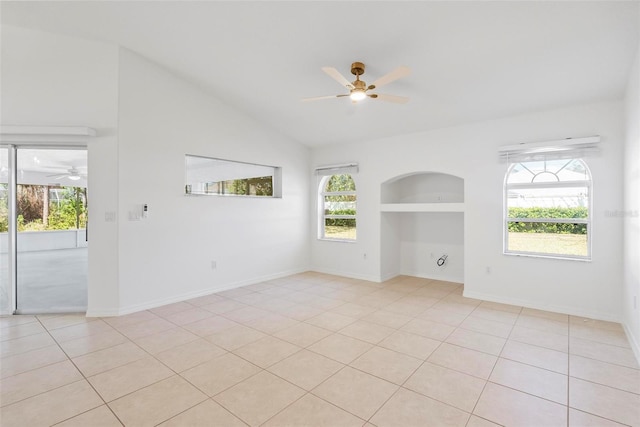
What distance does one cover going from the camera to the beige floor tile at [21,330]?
10.8 feet

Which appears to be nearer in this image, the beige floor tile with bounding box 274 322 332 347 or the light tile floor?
the light tile floor

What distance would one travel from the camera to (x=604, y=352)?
2928mm

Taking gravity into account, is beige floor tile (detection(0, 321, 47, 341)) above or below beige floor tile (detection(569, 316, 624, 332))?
above

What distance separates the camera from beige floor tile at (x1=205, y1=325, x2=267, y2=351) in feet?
10.3

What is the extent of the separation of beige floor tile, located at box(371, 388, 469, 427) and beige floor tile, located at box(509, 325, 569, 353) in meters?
1.64

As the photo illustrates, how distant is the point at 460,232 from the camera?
18.4 ft

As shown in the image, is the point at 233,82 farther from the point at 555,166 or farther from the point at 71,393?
the point at 555,166

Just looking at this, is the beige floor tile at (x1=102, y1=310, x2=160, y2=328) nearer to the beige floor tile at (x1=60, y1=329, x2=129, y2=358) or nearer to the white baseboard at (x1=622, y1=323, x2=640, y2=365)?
the beige floor tile at (x1=60, y1=329, x2=129, y2=358)

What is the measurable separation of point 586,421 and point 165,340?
3.55 m

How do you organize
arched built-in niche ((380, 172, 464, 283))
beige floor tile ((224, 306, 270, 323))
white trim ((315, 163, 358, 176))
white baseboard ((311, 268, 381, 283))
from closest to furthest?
beige floor tile ((224, 306, 270, 323)) < arched built-in niche ((380, 172, 464, 283)) < white baseboard ((311, 268, 381, 283)) < white trim ((315, 163, 358, 176))

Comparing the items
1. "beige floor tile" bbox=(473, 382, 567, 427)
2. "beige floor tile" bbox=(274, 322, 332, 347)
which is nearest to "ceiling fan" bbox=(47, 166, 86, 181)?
"beige floor tile" bbox=(274, 322, 332, 347)

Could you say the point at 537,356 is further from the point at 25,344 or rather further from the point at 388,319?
the point at 25,344

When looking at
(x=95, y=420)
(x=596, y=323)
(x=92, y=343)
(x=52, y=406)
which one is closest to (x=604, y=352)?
(x=596, y=323)

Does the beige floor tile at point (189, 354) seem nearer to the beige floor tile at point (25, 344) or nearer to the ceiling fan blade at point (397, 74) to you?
Result: the beige floor tile at point (25, 344)
